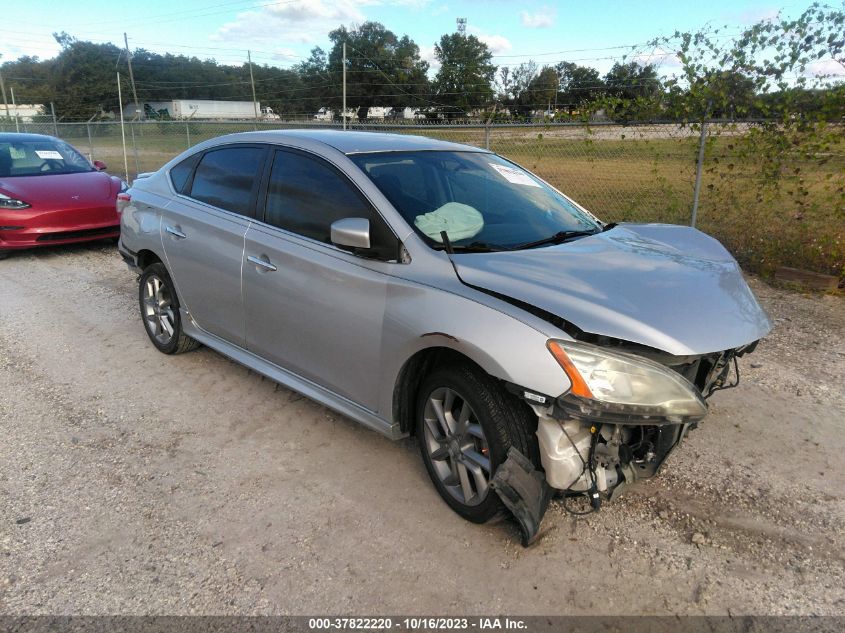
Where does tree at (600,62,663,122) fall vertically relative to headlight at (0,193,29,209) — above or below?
above

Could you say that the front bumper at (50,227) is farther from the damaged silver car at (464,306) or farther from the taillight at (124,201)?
the damaged silver car at (464,306)

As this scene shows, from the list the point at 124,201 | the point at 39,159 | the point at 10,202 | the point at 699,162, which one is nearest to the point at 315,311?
the point at 124,201

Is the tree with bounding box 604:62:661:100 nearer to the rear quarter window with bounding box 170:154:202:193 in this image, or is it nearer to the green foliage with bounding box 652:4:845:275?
the green foliage with bounding box 652:4:845:275

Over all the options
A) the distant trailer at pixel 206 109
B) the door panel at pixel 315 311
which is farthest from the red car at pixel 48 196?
the distant trailer at pixel 206 109

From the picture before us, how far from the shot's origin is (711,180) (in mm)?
8594

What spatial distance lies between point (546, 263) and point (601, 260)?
30cm

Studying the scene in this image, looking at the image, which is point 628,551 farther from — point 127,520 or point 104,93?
point 104,93

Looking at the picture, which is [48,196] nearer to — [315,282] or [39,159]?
[39,159]

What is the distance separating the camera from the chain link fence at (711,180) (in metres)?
6.97

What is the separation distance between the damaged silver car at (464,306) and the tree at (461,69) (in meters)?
21.1

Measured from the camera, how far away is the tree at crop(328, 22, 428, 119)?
4394 cm

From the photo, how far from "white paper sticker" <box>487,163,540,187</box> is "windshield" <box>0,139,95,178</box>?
761 cm

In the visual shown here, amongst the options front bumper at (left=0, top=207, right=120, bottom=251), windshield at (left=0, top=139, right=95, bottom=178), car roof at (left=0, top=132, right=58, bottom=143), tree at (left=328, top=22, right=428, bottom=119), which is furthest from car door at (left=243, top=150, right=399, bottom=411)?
tree at (left=328, top=22, right=428, bottom=119)

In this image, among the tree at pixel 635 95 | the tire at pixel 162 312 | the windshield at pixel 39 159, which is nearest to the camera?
the tire at pixel 162 312
